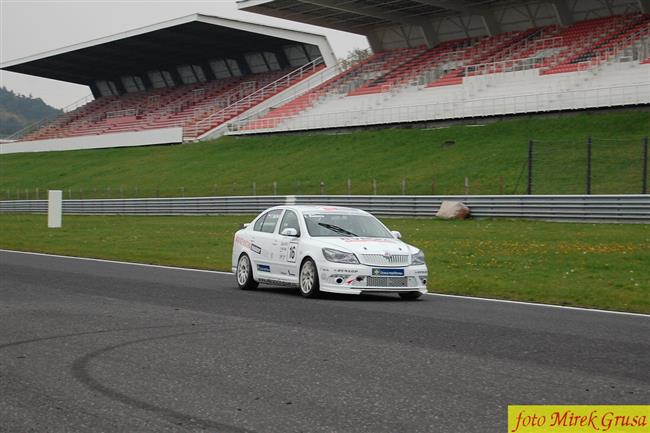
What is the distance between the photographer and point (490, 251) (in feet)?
72.7

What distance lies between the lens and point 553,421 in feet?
16.9

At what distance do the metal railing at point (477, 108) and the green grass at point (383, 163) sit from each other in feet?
2.34

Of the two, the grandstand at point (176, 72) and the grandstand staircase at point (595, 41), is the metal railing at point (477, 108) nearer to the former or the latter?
Result: the grandstand staircase at point (595, 41)

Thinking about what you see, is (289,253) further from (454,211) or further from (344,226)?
(454,211)

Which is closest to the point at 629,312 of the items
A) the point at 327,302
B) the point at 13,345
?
the point at 327,302

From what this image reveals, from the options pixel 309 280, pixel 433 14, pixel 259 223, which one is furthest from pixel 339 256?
pixel 433 14

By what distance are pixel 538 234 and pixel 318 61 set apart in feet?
153

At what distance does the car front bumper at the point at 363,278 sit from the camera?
14242 mm

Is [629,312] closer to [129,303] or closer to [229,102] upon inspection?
[129,303]

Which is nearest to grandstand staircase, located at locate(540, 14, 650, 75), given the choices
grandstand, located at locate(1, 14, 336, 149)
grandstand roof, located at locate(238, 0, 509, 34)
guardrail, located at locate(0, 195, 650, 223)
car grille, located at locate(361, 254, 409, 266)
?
grandstand roof, located at locate(238, 0, 509, 34)

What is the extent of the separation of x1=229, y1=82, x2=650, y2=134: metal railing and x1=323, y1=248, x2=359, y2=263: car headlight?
98.5ft

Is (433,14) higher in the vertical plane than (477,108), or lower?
higher

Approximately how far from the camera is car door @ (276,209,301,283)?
1509 cm

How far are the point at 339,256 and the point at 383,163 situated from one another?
30.4 m
